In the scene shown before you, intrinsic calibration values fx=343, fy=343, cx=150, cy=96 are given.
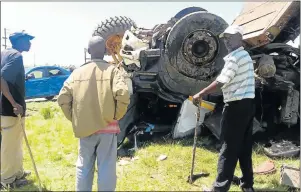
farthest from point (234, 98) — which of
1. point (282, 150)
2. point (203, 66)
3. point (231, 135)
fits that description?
point (203, 66)

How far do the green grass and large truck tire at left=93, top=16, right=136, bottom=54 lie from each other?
2.18 m

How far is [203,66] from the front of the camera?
5492 mm

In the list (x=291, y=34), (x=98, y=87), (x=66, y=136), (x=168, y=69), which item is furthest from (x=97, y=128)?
(x=291, y=34)

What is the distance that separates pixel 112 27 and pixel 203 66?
2.31 metres

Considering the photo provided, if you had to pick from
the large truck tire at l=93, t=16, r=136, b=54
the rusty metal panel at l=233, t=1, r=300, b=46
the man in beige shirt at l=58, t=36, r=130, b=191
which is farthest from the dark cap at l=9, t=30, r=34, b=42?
the rusty metal panel at l=233, t=1, r=300, b=46

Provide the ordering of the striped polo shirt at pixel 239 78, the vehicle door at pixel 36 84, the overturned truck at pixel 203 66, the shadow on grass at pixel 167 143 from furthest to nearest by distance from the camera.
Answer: the vehicle door at pixel 36 84 → the overturned truck at pixel 203 66 → the shadow on grass at pixel 167 143 → the striped polo shirt at pixel 239 78

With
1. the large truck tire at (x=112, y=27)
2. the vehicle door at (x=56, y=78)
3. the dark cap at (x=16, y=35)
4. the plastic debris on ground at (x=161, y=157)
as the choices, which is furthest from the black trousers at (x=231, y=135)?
the vehicle door at (x=56, y=78)

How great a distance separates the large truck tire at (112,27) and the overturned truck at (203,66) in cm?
107

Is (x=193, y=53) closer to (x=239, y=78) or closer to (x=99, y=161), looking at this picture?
(x=239, y=78)

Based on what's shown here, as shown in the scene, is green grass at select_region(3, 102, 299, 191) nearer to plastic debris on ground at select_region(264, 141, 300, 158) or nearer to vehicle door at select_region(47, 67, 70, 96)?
plastic debris on ground at select_region(264, 141, 300, 158)

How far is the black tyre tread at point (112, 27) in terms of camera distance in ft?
22.4

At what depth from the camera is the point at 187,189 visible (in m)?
3.90

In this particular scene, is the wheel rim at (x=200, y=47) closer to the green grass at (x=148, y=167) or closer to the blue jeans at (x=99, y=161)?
the green grass at (x=148, y=167)

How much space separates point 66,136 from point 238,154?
11.8 feet
